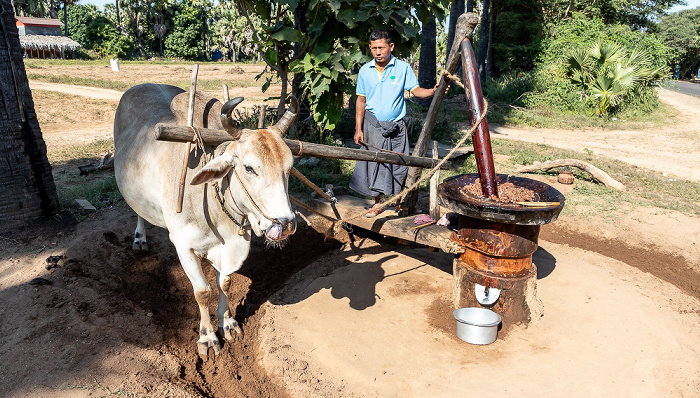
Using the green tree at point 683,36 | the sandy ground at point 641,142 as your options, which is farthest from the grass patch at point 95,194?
the green tree at point 683,36

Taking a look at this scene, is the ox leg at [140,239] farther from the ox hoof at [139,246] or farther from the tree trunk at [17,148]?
the tree trunk at [17,148]

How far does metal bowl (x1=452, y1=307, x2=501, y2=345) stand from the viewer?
345cm

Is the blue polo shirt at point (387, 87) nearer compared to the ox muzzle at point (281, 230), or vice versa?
the ox muzzle at point (281, 230)

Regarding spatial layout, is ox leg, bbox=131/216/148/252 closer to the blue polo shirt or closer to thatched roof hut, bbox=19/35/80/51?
the blue polo shirt

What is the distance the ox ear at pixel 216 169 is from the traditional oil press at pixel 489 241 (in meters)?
1.66

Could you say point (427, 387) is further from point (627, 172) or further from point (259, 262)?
point (627, 172)

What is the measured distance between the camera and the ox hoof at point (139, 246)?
4.70 m

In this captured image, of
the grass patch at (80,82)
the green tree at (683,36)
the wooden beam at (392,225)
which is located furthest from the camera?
the green tree at (683,36)

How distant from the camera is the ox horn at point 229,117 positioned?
264cm

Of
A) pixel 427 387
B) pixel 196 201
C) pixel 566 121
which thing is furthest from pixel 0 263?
pixel 566 121

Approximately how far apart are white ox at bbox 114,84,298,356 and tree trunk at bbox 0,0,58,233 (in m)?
1.02

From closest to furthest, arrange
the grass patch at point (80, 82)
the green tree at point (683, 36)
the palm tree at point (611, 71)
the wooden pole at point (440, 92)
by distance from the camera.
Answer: the wooden pole at point (440, 92), the palm tree at point (611, 71), the grass patch at point (80, 82), the green tree at point (683, 36)

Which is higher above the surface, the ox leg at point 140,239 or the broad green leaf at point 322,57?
the broad green leaf at point 322,57

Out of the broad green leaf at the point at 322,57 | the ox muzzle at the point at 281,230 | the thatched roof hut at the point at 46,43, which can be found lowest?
the ox muzzle at the point at 281,230
